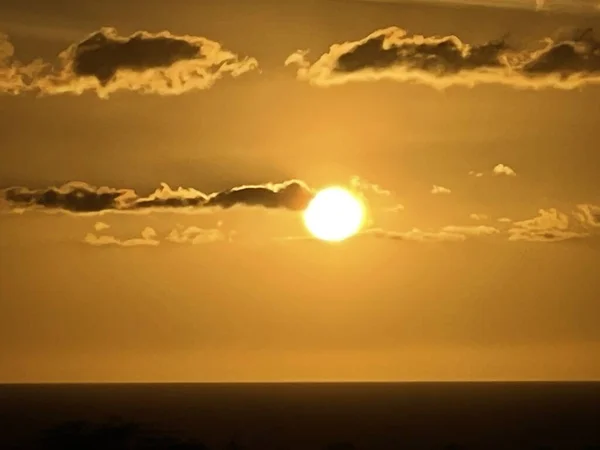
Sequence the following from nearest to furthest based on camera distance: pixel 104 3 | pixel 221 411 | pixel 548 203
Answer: pixel 104 3
pixel 548 203
pixel 221 411

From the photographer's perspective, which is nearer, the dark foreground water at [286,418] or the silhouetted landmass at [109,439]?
the silhouetted landmass at [109,439]

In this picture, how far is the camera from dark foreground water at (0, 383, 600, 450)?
3.61m

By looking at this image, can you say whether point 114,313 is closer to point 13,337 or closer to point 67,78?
point 13,337

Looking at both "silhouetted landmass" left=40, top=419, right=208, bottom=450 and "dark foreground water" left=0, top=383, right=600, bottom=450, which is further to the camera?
"dark foreground water" left=0, top=383, right=600, bottom=450

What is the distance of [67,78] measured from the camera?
355 centimetres

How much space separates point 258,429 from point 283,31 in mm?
1835

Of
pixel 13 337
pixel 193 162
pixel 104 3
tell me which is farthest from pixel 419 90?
pixel 13 337

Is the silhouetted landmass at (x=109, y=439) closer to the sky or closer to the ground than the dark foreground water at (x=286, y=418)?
closer to the ground

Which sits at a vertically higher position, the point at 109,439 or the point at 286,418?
the point at 286,418

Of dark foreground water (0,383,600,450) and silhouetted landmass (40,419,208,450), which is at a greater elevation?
dark foreground water (0,383,600,450)

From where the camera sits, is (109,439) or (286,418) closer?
(109,439)

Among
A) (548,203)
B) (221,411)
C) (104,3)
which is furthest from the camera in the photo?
(221,411)

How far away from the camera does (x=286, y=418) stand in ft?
13.5

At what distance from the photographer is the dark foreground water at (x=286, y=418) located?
11.8 ft
